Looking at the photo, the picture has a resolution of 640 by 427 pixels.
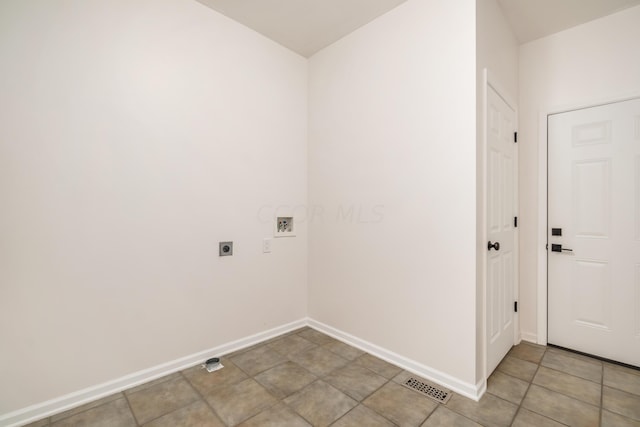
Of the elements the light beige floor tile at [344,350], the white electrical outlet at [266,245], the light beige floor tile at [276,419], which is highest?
the white electrical outlet at [266,245]

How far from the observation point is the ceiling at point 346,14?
2.26 metres

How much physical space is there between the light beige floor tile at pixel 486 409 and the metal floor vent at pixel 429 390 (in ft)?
0.14

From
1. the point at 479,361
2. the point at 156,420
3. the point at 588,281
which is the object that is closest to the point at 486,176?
the point at 479,361

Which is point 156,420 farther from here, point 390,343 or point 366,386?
point 390,343

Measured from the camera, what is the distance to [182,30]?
2.21m

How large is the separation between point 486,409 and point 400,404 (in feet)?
1.77

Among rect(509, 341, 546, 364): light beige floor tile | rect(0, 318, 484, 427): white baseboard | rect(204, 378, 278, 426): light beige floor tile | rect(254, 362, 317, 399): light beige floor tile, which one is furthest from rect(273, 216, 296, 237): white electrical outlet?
rect(509, 341, 546, 364): light beige floor tile

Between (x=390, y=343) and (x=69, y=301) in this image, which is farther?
(x=390, y=343)

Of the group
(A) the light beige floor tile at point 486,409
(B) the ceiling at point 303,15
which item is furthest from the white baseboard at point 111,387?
(B) the ceiling at point 303,15

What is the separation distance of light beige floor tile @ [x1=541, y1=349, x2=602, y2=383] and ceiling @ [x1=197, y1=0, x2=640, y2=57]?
2917 mm

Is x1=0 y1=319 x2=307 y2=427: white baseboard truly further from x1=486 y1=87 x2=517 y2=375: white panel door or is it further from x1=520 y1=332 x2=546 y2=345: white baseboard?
x1=520 y1=332 x2=546 y2=345: white baseboard

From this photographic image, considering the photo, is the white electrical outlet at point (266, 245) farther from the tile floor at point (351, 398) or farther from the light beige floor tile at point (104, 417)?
the light beige floor tile at point (104, 417)

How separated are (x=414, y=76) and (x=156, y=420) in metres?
2.96

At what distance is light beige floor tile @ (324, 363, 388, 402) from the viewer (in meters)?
1.93
